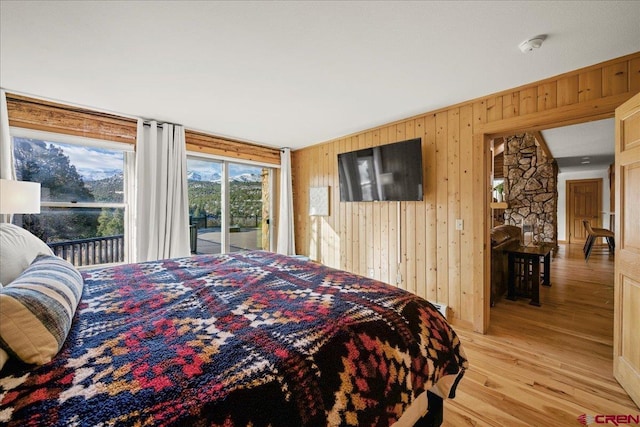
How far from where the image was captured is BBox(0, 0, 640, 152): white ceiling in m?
1.54

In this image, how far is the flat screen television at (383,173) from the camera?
10.3 ft

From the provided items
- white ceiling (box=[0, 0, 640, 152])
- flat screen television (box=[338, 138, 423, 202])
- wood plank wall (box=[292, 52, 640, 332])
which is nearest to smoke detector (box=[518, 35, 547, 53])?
white ceiling (box=[0, 0, 640, 152])

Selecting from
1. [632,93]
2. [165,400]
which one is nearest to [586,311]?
[632,93]

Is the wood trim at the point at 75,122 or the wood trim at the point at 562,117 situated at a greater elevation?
the wood trim at the point at 75,122

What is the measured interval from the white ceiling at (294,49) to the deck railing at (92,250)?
154 cm

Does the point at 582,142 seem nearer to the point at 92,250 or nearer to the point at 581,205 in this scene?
the point at 581,205

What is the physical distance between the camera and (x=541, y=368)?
2107 millimetres

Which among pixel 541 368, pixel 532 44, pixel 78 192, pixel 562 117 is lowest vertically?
pixel 541 368

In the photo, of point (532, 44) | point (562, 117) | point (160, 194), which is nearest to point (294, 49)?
point (532, 44)

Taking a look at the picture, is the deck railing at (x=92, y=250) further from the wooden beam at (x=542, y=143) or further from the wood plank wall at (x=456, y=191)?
the wooden beam at (x=542, y=143)

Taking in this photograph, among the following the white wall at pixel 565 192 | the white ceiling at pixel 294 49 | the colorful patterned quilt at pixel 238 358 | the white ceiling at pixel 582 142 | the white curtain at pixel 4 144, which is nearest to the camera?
the colorful patterned quilt at pixel 238 358

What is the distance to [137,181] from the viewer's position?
3.21 metres

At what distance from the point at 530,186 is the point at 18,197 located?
847 cm

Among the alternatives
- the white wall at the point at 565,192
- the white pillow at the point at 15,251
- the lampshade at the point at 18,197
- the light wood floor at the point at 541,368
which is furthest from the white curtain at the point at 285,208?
the white wall at the point at 565,192
